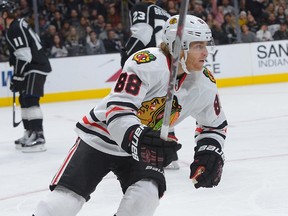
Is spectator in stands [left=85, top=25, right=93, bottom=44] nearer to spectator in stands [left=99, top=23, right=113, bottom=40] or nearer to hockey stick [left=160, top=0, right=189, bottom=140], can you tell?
spectator in stands [left=99, top=23, right=113, bottom=40]

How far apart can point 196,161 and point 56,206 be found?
0.52m

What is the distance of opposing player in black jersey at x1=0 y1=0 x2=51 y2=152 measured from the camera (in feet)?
18.5

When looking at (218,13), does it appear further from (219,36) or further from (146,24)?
(146,24)

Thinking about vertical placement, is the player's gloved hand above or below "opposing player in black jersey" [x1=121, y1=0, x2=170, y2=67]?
below

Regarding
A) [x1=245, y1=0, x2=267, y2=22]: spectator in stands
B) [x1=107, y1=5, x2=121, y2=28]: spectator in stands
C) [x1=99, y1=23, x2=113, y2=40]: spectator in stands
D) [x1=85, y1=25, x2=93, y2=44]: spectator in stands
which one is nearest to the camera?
[x1=85, y1=25, x2=93, y2=44]: spectator in stands

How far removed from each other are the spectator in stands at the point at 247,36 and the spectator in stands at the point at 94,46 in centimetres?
210

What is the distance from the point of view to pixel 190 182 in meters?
4.33

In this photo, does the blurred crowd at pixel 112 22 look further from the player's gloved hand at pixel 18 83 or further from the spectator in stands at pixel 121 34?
the player's gloved hand at pixel 18 83

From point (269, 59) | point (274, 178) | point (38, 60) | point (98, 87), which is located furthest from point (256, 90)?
point (274, 178)

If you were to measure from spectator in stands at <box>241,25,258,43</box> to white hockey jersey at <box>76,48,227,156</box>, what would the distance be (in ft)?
26.2

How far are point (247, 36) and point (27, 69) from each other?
18.1 ft

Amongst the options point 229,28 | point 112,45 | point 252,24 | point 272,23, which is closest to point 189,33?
point 112,45

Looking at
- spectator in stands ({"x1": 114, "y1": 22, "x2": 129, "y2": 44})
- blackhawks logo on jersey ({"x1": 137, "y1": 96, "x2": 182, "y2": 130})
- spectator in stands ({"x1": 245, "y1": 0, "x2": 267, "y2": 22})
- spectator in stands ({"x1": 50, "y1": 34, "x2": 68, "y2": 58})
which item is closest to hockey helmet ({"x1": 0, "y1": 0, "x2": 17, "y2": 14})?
blackhawks logo on jersey ({"x1": 137, "y1": 96, "x2": 182, "y2": 130})

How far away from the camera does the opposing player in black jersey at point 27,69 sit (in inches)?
222
